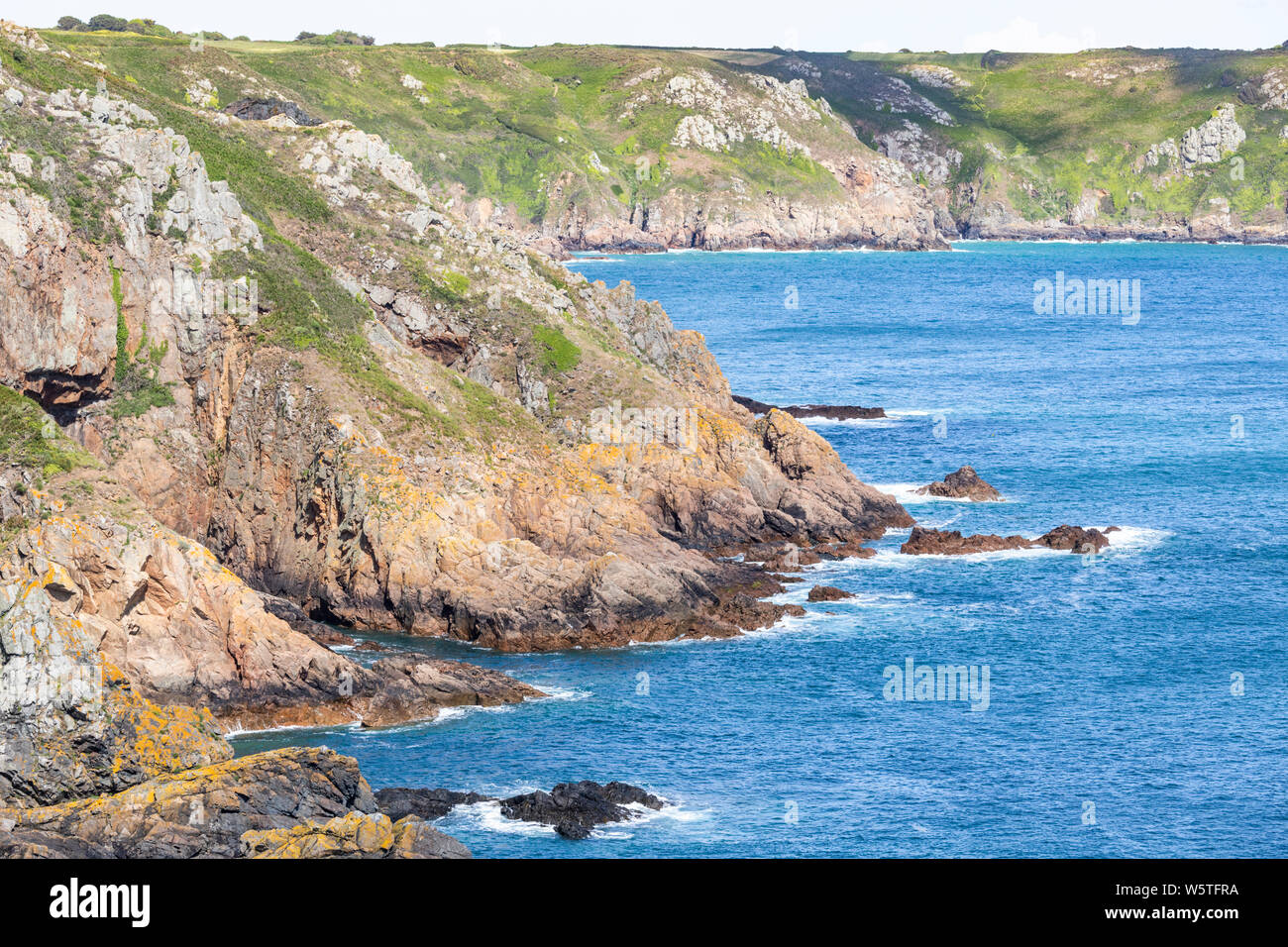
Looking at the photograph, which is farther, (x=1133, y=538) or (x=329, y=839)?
(x=1133, y=538)

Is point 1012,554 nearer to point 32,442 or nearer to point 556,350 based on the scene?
point 556,350

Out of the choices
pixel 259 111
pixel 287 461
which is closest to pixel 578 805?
pixel 287 461

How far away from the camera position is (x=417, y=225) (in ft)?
351

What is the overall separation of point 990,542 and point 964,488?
1349 centimetres

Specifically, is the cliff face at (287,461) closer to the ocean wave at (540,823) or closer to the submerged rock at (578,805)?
the ocean wave at (540,823)

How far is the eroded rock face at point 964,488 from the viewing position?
350 ft

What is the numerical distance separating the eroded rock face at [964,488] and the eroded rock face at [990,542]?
11.9 metres

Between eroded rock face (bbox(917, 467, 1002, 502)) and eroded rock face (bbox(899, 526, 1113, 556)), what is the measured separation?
11851mm

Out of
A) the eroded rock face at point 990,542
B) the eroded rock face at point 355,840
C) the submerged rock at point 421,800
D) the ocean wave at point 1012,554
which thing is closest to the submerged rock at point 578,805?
the submerged rock at point 421,800

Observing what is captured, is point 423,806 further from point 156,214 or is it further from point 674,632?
point 156,214

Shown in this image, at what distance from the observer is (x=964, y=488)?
107 metres

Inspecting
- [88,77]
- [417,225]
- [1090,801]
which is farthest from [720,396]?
[1090,801]

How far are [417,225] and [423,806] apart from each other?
61.8 meters

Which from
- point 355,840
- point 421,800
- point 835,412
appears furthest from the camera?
point 835,412
